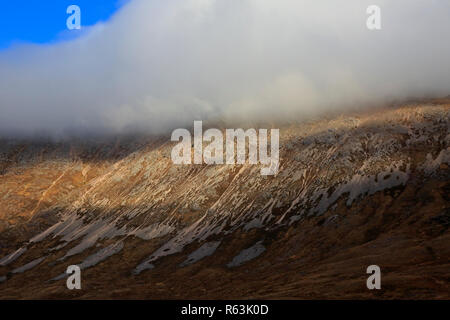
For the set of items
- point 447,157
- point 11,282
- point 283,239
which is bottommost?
point 11,282

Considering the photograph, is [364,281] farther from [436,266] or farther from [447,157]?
[447,157]

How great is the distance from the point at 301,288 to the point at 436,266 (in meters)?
32.8

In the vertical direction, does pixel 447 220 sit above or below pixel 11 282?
above

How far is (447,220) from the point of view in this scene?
15588 cm

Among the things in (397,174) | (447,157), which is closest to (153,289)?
(397,174)
